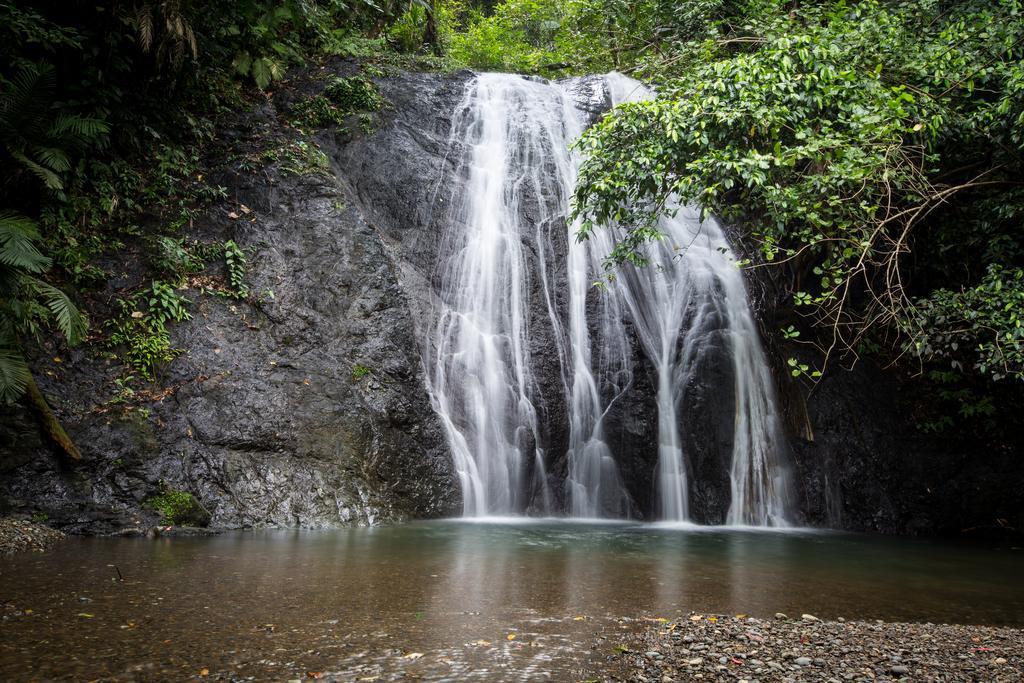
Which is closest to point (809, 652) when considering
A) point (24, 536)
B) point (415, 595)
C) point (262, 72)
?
point (415, 595)

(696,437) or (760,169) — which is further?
(696,437)

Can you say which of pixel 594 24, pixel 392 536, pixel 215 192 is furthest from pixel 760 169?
pixel 594 24

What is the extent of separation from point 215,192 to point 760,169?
25.8 ft

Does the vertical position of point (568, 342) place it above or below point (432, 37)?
below

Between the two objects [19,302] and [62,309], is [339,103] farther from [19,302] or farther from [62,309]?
[19,302]

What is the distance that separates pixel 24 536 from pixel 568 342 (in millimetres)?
7485

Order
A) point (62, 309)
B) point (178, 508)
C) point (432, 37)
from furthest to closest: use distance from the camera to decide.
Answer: point (432, 37) < point (178, 508) < point (62, 309)

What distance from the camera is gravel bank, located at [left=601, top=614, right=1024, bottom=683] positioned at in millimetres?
3377

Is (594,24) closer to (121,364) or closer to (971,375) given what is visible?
(971,375)

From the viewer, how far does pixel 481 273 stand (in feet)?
37.9

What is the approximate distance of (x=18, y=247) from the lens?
6.56m

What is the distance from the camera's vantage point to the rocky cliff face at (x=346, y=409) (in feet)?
25.2

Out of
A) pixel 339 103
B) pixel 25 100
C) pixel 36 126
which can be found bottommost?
pixel 36 126

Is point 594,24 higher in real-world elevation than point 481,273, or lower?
higher
